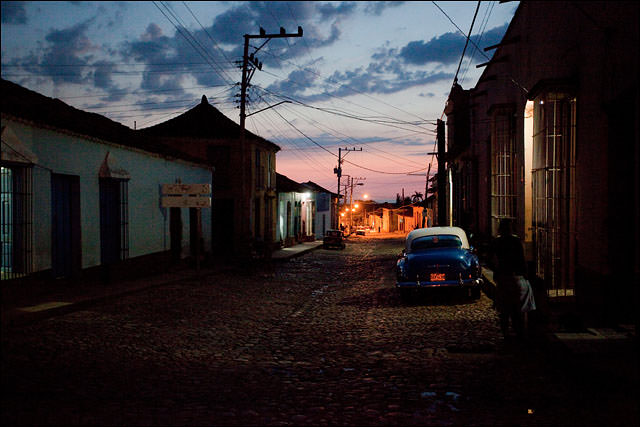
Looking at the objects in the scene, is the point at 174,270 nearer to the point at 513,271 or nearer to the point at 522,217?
the point at 522,217

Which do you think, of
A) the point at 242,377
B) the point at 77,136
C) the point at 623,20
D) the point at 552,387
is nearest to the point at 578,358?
the point at 552,387

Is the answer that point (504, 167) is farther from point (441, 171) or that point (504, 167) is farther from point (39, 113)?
point (39, 113)

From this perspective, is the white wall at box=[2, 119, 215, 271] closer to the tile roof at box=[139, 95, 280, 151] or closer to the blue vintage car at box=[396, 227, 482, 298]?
the blue vintage car at box=[396, 227, 482, 298]

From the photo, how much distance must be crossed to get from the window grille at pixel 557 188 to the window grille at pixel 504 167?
18.4 ft

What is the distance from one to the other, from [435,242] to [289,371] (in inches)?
288

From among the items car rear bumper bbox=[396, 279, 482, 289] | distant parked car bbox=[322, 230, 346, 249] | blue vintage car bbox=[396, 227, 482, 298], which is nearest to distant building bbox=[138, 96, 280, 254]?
distant parked car bbox=[322, 230, 346, 249]

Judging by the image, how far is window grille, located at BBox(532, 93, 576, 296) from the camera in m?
11.0

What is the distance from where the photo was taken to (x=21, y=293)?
38.9ft

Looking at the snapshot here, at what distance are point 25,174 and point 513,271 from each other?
31.9 feet

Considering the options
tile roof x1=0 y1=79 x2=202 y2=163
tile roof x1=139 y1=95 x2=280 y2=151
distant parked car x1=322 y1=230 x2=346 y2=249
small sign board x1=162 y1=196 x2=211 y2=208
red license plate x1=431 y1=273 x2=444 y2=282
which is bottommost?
distant parked car x1=322 y1=230 x2=346 y2=249

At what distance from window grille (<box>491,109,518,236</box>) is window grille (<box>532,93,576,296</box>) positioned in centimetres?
561

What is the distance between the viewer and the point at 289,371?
21.8 ft

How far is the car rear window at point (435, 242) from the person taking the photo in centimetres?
1312

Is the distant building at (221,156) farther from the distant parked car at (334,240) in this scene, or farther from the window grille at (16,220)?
the window grille at (16,220)
